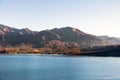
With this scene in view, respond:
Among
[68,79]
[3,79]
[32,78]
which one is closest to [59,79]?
[68,79]

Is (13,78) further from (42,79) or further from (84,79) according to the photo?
(84,79)

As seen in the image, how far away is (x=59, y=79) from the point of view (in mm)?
121438

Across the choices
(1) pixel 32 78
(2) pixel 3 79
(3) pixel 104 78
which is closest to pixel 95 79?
(3) pixel 104 78

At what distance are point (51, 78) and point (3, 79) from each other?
64.1 feet

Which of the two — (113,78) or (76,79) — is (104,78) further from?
Result: (76,79)

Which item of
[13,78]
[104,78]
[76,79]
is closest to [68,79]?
[76,79]

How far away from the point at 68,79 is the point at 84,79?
6610 millimetres

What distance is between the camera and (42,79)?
398ft

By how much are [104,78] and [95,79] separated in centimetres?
465

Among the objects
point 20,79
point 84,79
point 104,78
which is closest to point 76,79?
point 84,79

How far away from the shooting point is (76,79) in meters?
124

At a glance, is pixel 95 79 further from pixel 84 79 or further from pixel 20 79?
pixel 20 79

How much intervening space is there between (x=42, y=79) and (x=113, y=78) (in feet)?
94.7

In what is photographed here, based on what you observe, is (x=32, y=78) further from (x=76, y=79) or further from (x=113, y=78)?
(x=113, y=78)
